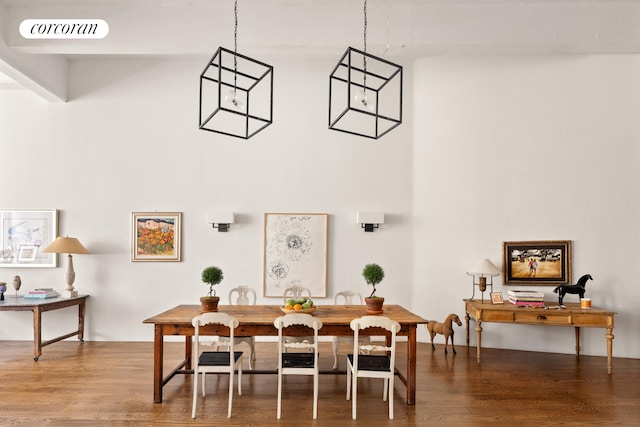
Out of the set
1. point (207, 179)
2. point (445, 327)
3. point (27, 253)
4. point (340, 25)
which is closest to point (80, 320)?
point (27, 253)

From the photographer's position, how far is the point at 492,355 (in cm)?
567

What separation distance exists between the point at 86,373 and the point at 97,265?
1.86 m

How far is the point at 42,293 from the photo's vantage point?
5.79 metres

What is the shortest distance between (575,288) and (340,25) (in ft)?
12.6

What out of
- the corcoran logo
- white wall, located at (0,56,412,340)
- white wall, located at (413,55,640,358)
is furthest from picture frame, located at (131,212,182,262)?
white wall, located at (413,55,640,358)

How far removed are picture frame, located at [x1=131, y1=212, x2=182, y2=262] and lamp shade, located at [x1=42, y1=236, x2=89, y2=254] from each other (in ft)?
2.10

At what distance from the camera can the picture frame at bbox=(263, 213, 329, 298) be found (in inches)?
249

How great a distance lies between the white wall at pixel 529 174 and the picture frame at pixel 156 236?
3.18 metres

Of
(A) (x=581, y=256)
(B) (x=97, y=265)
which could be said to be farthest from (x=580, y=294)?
(B) (x=97, y=265)

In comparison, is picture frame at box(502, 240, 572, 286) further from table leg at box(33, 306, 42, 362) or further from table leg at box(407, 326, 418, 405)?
table leg at box(33, 306, 42, 362)

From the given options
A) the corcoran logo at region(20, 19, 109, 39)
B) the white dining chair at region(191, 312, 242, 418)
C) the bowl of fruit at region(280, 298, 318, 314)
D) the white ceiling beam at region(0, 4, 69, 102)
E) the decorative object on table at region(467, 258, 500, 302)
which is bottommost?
the white dining chair at region(191, 312, 242, 418)

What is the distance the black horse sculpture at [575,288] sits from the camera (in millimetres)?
5324

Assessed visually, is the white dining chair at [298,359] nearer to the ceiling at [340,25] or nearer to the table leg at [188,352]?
the table leg at [188,352]

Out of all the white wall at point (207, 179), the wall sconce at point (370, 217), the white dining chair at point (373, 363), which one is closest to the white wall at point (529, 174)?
the white wall at point (207, 179)
